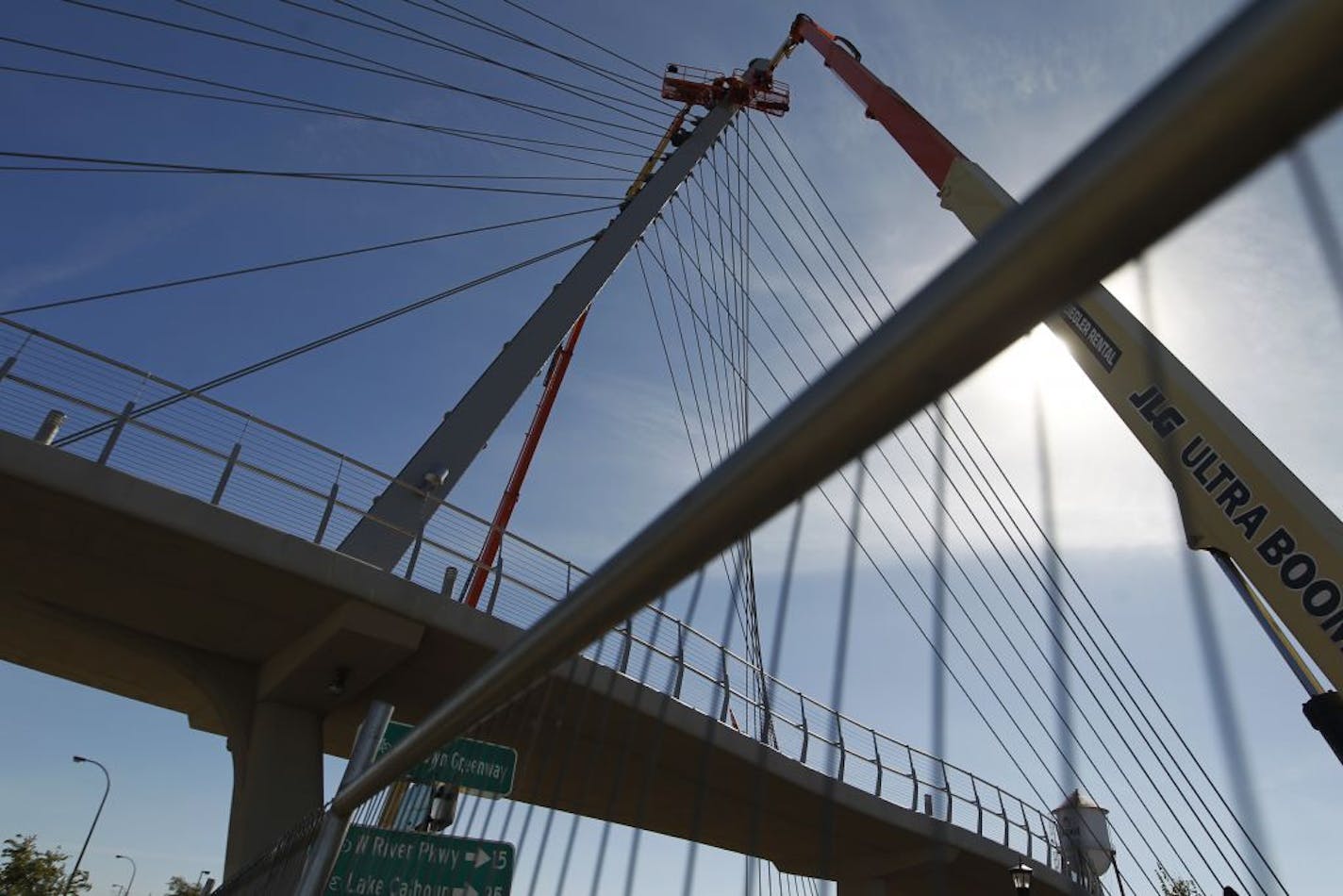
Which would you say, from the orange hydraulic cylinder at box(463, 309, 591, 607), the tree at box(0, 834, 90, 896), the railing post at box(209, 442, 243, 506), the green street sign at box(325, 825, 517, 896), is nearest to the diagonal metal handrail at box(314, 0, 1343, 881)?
the green street sign at box(325, 825, 517, 896)

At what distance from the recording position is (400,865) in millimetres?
3391

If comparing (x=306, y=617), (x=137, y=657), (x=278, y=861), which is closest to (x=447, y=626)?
(x=306, y=617)

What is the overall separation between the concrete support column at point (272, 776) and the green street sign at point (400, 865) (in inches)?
322

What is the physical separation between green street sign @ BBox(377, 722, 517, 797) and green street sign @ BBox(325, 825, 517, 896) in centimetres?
27

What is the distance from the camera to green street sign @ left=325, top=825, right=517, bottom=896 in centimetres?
327

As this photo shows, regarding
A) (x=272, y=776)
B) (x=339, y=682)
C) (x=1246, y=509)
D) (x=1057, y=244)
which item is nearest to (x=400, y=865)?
(x=1057, y=244)

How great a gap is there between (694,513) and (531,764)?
1.60 meters

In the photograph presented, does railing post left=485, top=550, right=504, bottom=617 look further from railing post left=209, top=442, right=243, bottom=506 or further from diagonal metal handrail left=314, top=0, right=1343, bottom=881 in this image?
diagonal metal handrail left=314, top=0, right=1343, bottom=881

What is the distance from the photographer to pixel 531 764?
2432 millimetres

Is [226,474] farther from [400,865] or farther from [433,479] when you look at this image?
[400,865]

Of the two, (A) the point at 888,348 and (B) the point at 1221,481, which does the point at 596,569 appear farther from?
(B) the point at 1221,481

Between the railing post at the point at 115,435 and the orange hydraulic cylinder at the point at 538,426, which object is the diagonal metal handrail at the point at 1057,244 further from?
the orange hydraulic cylinder at the point at 538,426

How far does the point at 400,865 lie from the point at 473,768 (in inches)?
40.6

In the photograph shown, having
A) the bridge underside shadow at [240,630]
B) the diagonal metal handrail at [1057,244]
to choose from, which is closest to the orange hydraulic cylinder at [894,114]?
the bridge underside shadow at [240,630]
